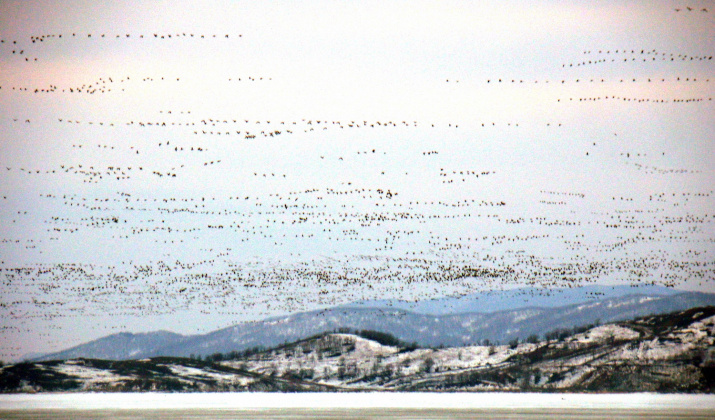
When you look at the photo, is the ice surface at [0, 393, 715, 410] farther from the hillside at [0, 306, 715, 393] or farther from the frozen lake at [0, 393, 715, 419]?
the hillside at [0, 306, 715, 393]

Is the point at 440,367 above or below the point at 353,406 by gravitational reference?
above

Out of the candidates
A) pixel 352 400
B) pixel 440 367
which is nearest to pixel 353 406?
pixel 352 400

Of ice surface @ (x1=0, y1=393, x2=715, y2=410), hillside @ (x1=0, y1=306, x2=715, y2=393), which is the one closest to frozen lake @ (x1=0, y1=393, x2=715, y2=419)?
ice surface @ (x1=0, y1=393, x2=715, y2=410)

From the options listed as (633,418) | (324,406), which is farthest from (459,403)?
(633,418)

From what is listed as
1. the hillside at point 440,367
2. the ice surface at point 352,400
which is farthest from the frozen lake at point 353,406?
the hillside at point 440,367

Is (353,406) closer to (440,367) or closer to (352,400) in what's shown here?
(352,400)

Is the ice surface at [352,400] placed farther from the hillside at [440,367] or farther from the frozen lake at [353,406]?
the hillside at [440,367]
